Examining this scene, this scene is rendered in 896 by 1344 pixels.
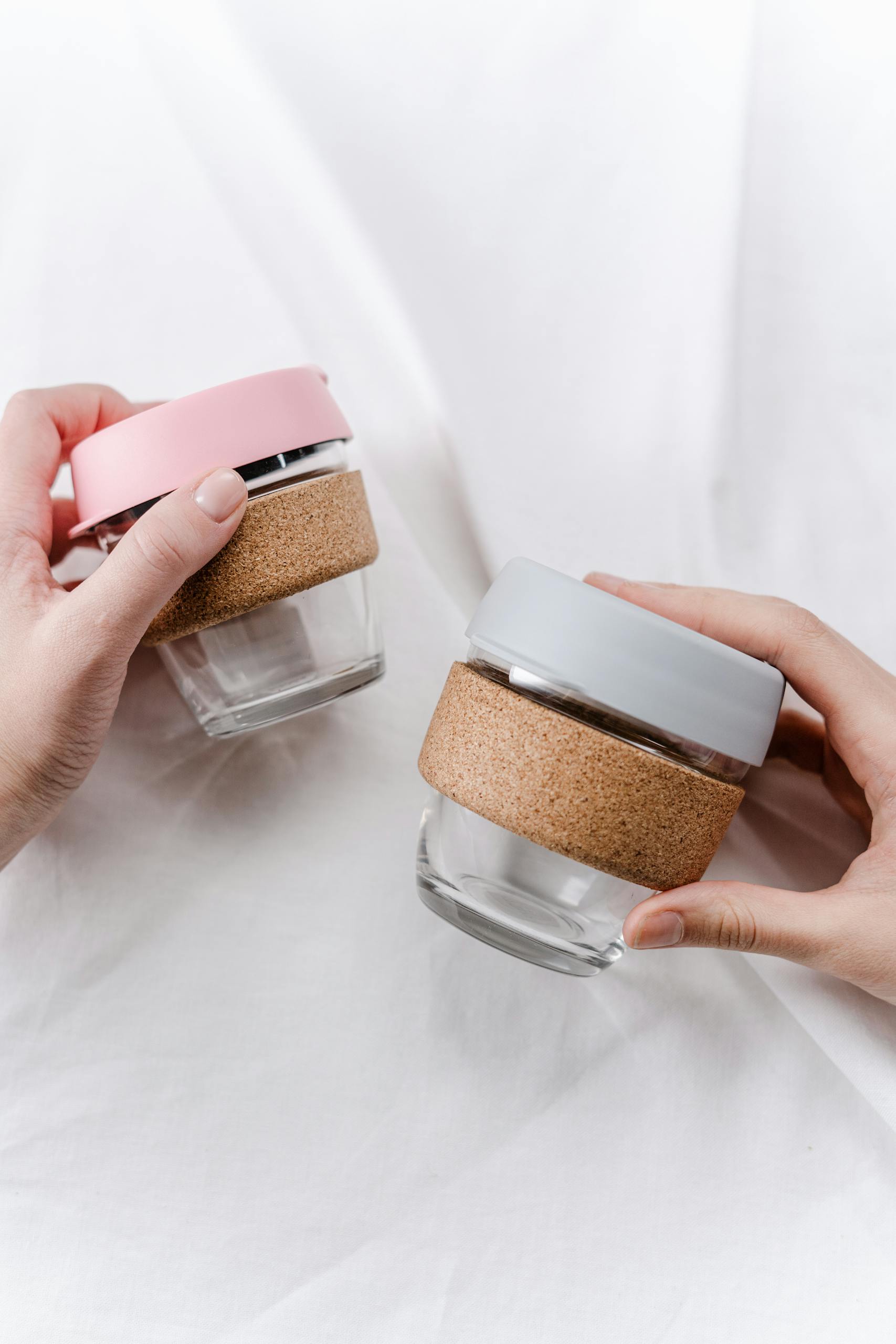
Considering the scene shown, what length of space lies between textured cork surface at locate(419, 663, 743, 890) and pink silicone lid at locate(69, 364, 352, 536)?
0.25 metres

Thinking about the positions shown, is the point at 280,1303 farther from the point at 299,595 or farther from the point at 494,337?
the point at 494,337

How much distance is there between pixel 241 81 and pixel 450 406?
42 cm

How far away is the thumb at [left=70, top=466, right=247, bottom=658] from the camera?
2.35 feet

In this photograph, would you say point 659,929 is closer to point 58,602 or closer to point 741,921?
point 741,921

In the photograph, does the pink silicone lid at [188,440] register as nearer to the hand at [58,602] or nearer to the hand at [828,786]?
the hand at [58,602]

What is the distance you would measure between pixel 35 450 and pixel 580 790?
58cm

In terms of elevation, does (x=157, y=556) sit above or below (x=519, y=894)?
above

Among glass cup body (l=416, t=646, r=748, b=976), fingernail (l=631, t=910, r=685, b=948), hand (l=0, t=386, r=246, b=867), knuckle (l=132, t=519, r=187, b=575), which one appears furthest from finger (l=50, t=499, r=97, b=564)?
fingernail (l=631, t=910, r=685, b=948)

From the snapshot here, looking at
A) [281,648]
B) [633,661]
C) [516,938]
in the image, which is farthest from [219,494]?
[516,938]

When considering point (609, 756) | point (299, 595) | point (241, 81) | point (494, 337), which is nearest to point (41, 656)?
point (299, 595)

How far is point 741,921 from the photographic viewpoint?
743mm

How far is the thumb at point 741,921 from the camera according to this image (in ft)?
2.38

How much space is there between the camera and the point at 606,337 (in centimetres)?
104

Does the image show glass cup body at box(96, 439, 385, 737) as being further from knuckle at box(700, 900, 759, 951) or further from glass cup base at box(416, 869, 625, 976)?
knuckle at box(700, 900, 759, 951)
